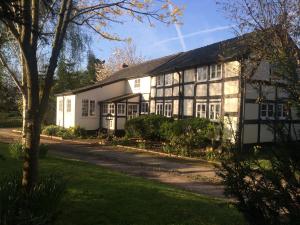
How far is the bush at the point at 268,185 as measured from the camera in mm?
3801

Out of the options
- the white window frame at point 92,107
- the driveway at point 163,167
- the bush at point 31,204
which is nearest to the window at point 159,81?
the white window frame at point 92,107

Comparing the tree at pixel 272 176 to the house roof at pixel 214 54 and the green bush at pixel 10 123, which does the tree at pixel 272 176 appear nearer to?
the house roof at pixel 214 54

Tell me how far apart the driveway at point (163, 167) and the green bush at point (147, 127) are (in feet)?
13.0

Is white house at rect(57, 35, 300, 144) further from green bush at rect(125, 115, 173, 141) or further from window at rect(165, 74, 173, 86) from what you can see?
green bush at rect(125, 115, 173, 141)

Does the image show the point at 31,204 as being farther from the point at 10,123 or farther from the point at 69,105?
the point at 10,123

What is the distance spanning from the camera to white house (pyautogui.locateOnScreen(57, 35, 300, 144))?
66.6 ft

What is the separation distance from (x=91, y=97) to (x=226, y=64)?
15266mm

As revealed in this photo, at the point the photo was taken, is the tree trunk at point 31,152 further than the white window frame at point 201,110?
No

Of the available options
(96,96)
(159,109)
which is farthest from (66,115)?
(159,109)

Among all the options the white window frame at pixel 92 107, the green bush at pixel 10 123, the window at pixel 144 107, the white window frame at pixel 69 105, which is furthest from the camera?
the green bush at pixel 10 123

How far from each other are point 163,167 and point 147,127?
9.93 metres

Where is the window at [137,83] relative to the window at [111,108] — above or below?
above

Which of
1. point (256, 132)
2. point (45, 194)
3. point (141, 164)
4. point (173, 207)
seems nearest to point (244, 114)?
point (256, 132)

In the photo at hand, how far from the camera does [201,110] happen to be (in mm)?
23828
